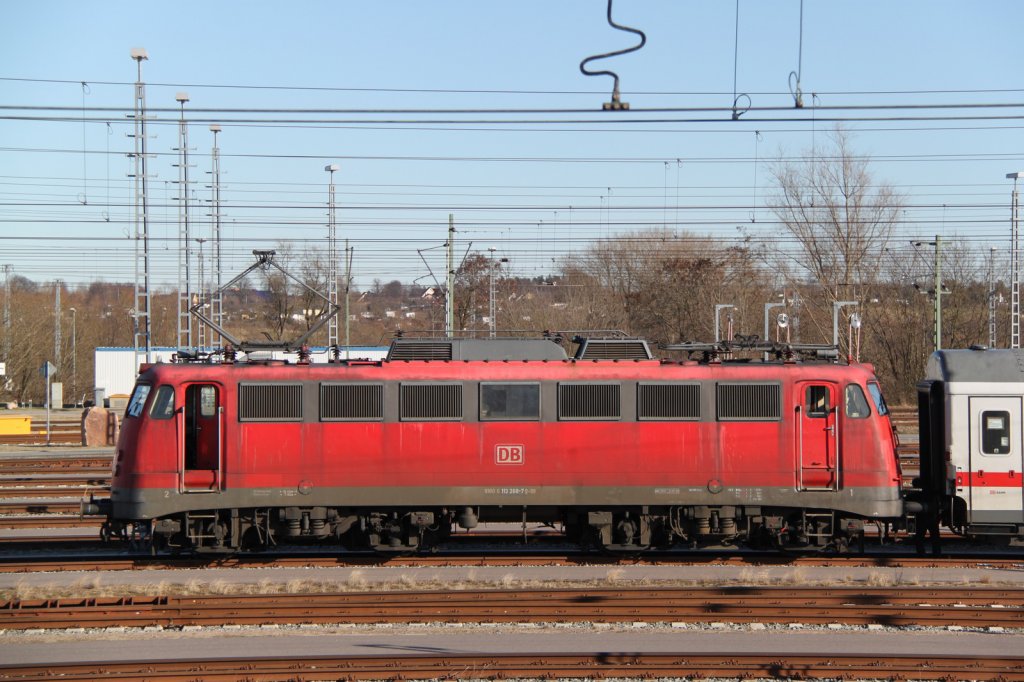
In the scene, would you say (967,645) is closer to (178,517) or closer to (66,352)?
(178,517)

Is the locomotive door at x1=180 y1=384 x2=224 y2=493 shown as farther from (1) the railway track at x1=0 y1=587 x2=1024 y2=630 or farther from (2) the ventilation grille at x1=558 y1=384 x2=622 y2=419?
(2) the ventilation grille at x1=558 y1=384 x2=622 y2=419

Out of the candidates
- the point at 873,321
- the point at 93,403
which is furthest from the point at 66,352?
the point at 873,321

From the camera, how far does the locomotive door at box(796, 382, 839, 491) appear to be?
55.6ft

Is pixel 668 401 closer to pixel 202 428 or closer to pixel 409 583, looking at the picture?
pixel 409 583

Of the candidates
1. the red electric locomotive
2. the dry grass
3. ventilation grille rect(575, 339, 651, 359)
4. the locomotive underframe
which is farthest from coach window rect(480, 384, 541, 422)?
the dry grass

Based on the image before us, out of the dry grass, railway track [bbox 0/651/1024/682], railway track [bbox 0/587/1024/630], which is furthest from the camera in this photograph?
the dry grass

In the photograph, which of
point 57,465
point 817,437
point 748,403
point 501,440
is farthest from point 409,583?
point 57,465

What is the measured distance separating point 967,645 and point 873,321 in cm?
4073

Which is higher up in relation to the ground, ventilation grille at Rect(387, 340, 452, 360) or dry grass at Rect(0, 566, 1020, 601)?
ventilation grille at Rect(387, 340, 452, 360)

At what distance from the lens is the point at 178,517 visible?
16.9 meters

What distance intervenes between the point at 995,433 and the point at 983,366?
1202mm

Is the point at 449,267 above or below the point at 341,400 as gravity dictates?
above

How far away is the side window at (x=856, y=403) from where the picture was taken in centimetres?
1697

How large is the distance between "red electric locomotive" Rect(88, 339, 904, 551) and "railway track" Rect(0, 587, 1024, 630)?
2526 mm
